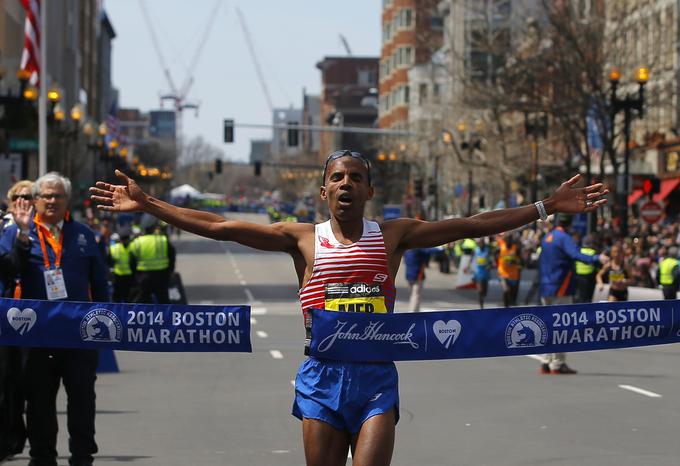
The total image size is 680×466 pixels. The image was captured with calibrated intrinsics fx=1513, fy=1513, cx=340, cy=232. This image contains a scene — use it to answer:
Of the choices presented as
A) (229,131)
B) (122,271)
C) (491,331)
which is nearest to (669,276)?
(122,271)

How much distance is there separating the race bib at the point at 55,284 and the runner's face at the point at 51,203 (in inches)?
13.4

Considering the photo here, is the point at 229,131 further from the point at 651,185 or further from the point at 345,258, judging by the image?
the point at 345,258

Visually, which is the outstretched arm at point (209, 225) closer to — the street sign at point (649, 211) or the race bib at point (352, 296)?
the race bib at point (352, 296)

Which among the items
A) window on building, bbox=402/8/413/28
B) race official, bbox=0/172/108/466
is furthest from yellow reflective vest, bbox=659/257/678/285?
window on building, bbox=402/8/413/28

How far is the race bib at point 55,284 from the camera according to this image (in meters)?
9.71

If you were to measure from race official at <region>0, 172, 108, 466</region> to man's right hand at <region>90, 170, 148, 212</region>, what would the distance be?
95.9 inches

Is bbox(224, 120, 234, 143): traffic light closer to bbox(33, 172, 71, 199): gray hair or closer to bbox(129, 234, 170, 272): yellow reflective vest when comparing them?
bbox(129, 234, 170, 272): yellow reflective vest

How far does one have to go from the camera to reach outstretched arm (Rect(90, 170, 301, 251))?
7.25 meters

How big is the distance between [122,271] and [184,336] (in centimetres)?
1667

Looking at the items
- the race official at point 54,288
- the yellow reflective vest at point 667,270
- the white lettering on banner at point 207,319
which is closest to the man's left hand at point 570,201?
the white lettering on banner at point 207,319

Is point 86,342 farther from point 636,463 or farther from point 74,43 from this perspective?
point 74,43

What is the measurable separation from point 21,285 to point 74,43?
9661 cm

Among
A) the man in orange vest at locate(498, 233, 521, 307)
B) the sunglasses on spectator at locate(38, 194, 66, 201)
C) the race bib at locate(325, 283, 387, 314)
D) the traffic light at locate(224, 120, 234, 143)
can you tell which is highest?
the traffic light at locate(224, 120, 234, 143)

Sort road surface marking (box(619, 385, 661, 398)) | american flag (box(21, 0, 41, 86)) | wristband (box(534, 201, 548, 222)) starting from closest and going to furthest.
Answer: wristband (box(534, 201, 548, 222)) < road surface marking (box(619, 385, 661, 398)) < american flag (box(21, 0, 41, 86))
